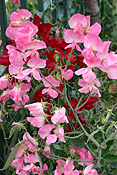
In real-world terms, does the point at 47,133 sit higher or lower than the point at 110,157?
higher

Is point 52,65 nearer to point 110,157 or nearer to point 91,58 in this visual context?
point 91,58

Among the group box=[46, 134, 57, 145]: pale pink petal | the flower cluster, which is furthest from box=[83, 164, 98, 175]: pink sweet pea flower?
box=[46, 134, 57, 145]: pale pink petal

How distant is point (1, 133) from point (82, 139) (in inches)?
17.9

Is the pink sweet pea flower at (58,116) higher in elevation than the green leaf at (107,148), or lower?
higher

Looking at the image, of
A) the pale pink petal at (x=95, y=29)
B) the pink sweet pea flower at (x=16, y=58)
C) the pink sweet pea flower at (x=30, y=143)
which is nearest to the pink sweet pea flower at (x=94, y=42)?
the pale pink petal at (x=95, y=29)

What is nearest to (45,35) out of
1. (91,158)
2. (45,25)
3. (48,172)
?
(45,25)

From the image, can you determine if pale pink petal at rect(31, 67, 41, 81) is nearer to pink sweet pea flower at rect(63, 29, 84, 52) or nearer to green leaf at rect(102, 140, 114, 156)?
pink sweet pea flower at rect(63, 29, 84, 52)

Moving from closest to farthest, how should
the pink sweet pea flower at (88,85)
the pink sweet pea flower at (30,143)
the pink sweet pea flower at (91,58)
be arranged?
the pink sweet pea flower at (91,58) < the pink sweet pea flower at (88,85) < the pink sweet pea flower at (30,143)

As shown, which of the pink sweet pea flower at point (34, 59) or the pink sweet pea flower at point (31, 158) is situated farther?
the pink sweet pea flower at point (31, 158)

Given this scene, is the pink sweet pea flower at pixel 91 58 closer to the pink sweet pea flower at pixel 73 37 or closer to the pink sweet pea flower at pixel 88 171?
the pink sweet pea flower at pixel 73 37

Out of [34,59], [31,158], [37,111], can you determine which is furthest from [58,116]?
[31,158]

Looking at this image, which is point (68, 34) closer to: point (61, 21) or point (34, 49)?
point (34, 49)

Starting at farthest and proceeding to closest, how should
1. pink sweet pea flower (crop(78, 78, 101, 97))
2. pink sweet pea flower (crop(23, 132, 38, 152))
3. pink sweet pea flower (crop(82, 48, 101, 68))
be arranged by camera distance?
pink sweet pea flower (crop(23, 132, 38, 152)) < pink sweet pea flower (crop(78, 78, 101, 97)) < pink sweet pea flower (crop(82, 48, 101, 68))

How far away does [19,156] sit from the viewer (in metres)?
1.25
